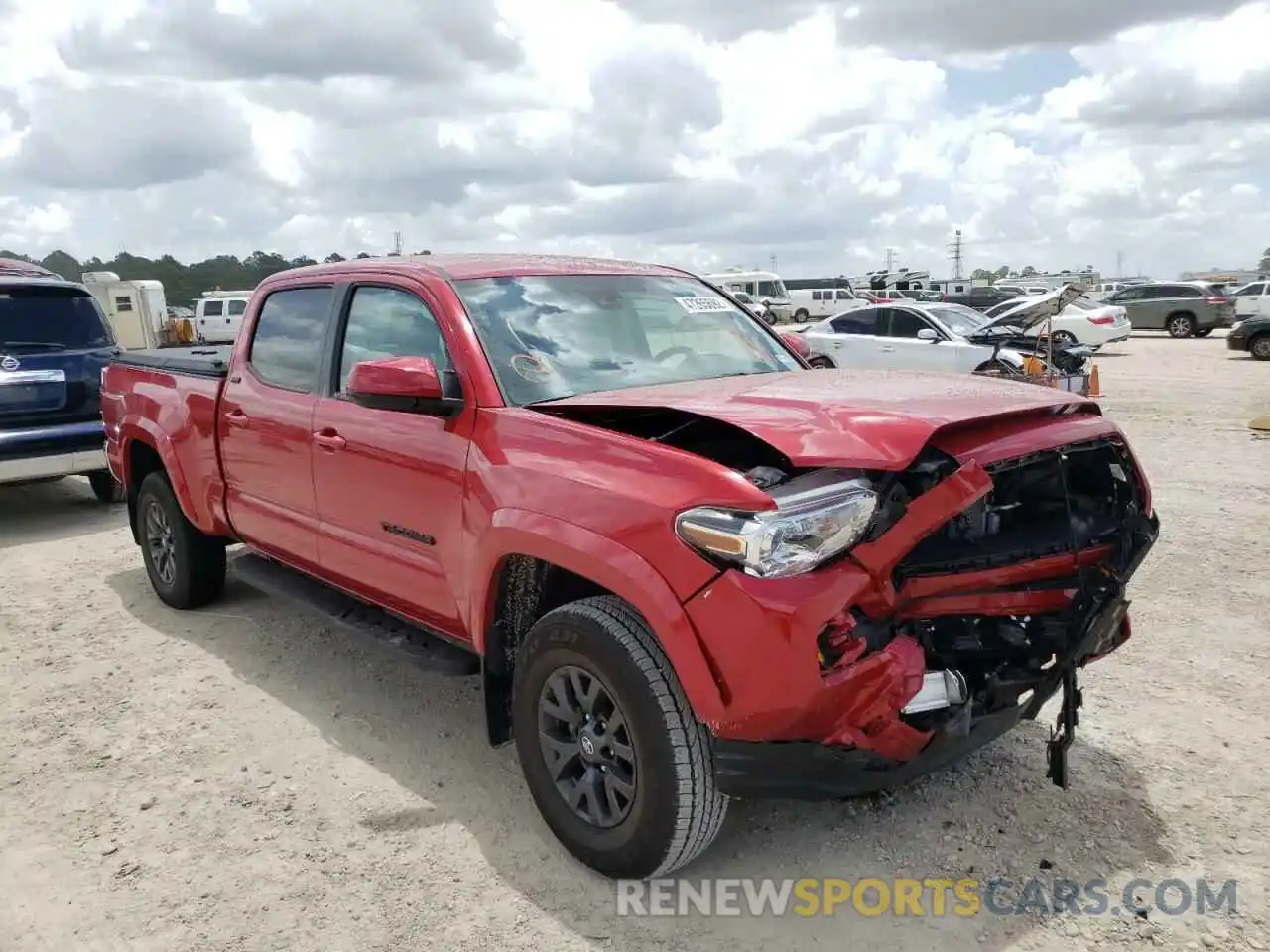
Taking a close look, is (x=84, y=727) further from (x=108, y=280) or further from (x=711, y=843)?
(x=108, y=280)

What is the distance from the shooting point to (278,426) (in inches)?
175

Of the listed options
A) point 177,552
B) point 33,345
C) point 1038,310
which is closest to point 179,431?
point 177,552

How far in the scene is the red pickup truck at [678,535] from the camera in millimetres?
2539

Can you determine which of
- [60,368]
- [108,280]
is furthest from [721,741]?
[108,280]

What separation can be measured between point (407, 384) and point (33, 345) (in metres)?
6.34

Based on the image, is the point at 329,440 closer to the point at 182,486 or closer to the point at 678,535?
the point at 182,486

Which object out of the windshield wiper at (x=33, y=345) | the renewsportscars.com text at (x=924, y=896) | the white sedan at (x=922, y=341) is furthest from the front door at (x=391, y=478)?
the white sedan at (x=922, y=341)

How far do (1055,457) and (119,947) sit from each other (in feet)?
10.0

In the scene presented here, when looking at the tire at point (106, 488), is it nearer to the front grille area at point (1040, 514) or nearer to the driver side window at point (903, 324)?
the front grille area at point (1040, 514)

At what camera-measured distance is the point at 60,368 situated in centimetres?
793

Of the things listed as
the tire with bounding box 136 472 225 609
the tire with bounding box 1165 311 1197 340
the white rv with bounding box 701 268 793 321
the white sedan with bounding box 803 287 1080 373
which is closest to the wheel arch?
the tire with bounding box 136 472 225 609

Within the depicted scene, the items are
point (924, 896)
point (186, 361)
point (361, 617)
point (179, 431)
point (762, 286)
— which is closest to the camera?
point (924, 896)

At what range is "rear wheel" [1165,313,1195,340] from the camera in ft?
94.6

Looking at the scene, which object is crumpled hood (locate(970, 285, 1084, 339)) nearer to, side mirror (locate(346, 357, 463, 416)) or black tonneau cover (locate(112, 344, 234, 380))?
black tonneau cover (locate(112, 344, 234, 380))
